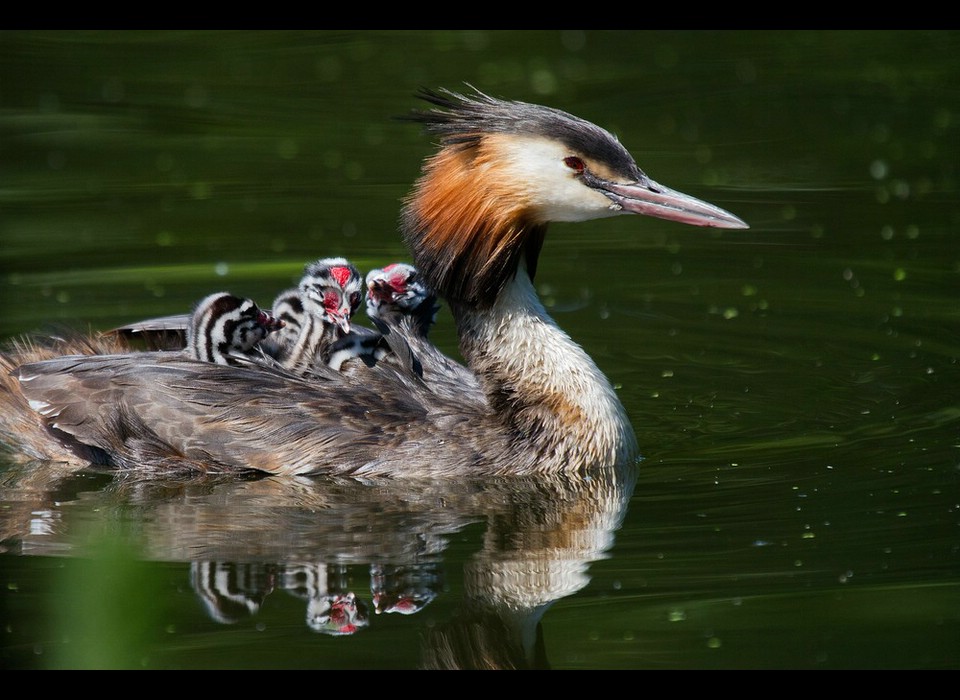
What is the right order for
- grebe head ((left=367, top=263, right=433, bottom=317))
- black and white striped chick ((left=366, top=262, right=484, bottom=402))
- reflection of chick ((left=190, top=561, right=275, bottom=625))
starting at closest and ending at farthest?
reflection of chick ((left=190, top=561, right=275, bottom=625)), black and white striped chick ((left=366, top=262, right=484, bottom=402)), grebe head ((left=367, top=263, right=433, bottom=317))

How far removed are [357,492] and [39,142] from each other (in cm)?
777

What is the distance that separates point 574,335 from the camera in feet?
32.8

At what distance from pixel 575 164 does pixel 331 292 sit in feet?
4.48

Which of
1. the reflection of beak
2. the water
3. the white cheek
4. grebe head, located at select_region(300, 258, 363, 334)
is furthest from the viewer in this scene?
grebe head, located at select_region(300, 258, 363, 334)

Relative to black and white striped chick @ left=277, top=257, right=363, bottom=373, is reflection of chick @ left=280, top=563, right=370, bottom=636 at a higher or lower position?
lower

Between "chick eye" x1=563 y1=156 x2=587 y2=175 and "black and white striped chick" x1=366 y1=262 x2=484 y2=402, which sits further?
"black and white striped chick" x1=366 y1=262 x2=484 y2=402

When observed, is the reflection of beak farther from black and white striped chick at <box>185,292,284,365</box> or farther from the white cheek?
black and white striped chick at <box>185,292,284,365</box>

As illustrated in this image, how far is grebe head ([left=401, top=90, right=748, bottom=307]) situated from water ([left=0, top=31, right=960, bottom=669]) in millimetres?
1147

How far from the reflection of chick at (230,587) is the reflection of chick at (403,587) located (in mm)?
425

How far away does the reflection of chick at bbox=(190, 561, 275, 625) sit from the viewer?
592 centimetres

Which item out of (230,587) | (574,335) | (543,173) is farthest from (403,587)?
(574,335)

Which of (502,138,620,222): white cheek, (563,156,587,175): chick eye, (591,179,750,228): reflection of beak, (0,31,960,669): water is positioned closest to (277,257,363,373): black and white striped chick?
(0,31,960,669): water

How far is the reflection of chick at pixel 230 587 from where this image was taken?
5918 millimetres
